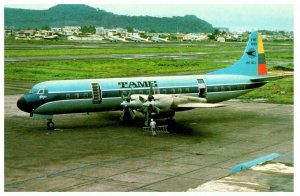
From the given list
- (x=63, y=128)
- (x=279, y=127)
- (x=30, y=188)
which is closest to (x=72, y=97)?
(x=63, y=128)

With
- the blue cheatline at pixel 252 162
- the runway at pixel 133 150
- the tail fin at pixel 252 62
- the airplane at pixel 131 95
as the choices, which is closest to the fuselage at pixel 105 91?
the airplane at pixel 131 95

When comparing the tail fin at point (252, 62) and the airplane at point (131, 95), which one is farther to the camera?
the tail fin at point (252, 62)

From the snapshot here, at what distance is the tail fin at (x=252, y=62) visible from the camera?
40344 millimetres

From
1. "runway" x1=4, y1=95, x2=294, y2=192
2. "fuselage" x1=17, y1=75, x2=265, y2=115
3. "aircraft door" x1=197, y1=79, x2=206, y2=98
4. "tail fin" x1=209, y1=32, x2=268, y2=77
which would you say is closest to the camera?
"runway" x1=4, y1=95, x2=294, y2=192

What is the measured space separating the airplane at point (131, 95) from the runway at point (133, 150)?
1612 millimetres

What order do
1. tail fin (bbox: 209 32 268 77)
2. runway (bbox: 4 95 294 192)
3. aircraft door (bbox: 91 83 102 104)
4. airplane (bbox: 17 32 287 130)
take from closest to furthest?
runway (bbox: 4 95 294 192)
airplane (bbox: 17 32 287 130)
aircraft door (bbox: 91 83 102 104)
tail fin (bbox: 209 32 268 77)

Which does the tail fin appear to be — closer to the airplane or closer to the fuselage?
the airplane

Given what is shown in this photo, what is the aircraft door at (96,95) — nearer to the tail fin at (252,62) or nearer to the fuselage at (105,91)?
the fuselage at (105,91)

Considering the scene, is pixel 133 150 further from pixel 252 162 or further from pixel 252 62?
pixel 252 62

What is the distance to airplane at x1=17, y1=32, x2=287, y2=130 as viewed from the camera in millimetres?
31781

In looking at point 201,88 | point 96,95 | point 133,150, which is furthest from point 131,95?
point 133,150

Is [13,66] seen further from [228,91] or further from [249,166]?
[249,166]

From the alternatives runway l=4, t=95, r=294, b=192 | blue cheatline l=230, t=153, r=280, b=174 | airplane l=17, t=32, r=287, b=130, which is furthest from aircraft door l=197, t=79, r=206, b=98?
blue cheatline l=230, t=153, r=280, b=174

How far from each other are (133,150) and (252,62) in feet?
62.2
